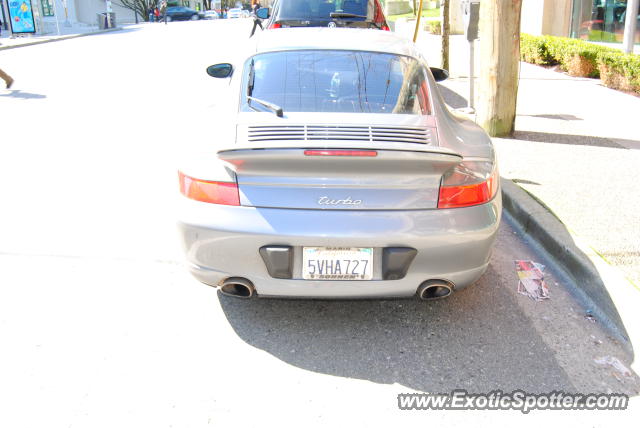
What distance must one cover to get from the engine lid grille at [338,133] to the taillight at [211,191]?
0.29m

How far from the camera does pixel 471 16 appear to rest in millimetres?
9086

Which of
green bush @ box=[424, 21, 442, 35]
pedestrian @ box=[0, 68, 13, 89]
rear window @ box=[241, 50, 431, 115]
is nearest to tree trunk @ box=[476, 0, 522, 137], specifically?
rear window @ box=[241, 50, 431, 115]

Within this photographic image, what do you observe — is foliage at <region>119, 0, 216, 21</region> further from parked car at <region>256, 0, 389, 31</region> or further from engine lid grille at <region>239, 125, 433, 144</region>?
engine lid grille at <region>239, 125, 433, 144</region>

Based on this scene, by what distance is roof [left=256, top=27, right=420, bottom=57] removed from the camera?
4.32m

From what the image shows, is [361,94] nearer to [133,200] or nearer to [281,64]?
[281,64]

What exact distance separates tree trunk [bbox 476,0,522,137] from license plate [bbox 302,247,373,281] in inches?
207

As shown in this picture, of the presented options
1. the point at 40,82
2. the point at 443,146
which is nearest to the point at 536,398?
the point at 443,146

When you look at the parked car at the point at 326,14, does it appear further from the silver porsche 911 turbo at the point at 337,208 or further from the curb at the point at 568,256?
the silver porsche 911 turbo at the point at 337,208

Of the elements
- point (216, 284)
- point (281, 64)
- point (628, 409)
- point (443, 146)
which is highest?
point (281, 64)

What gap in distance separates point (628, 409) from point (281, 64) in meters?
2.85

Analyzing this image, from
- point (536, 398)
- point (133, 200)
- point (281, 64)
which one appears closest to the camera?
point (536, 398)

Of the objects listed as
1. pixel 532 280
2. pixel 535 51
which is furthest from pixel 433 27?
pixel 532 280

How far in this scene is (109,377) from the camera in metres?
3.21

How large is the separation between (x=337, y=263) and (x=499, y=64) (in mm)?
5415
